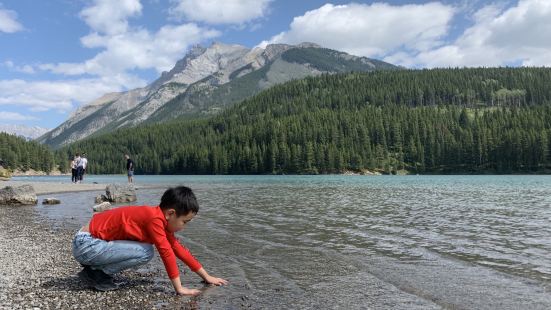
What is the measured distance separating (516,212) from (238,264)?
879 inches

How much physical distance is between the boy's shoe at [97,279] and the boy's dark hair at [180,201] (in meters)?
2.61

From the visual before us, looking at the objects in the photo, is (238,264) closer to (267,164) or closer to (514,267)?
(514,267)

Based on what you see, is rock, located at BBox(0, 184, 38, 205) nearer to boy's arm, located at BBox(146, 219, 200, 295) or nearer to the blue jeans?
the blue jeans

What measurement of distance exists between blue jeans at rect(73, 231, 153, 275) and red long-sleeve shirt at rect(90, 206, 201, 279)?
136 mm

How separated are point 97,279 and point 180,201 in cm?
305

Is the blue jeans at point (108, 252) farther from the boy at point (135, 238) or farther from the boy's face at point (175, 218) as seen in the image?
the boy's face at point (175, 218)

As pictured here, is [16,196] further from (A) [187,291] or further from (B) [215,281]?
(A) [187,291]

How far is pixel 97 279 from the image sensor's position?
32.7 feet

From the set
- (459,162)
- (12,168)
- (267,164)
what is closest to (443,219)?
(267,164)

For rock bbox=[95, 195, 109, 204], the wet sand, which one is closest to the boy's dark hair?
rock bbox=[95, 195, 109, 204]

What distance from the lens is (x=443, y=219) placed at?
938 inches

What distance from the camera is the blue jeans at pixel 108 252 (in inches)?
368

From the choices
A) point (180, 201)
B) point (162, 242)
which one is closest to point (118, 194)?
point (162, 242)

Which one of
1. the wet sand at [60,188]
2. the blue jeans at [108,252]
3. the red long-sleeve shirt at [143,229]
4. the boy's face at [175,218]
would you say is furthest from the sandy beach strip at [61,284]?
the wet sand at [60,188]
